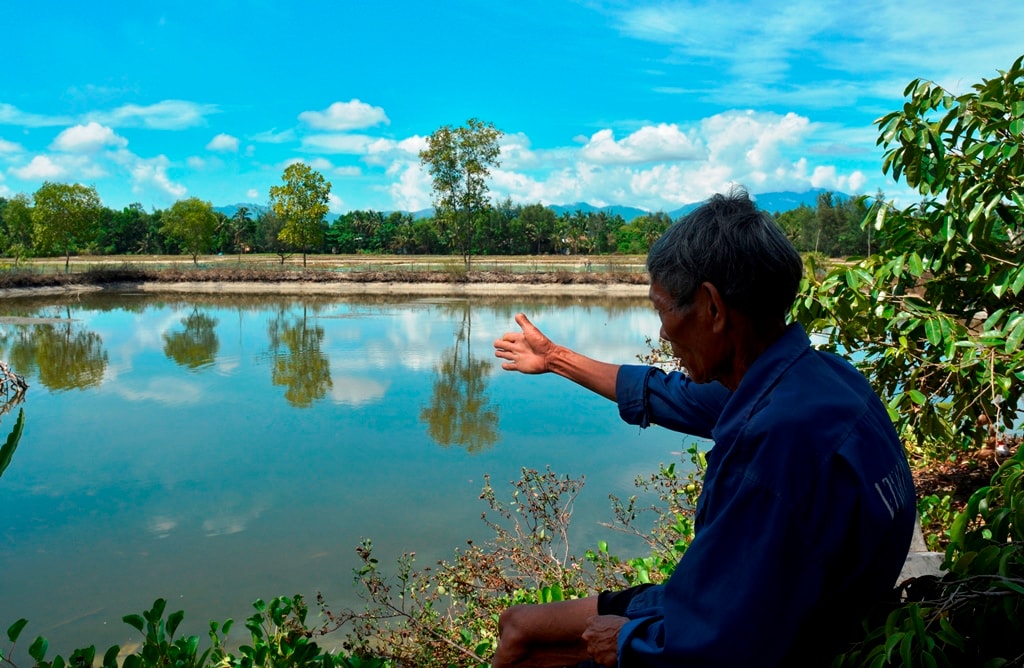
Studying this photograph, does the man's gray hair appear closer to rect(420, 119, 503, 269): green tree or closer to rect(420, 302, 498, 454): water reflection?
rect(420, 302, 498, 454): water reflection

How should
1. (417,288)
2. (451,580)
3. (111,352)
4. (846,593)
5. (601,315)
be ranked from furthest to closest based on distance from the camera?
(417,288) < (601,315) < (111,352) < (451,580) < (846,593)

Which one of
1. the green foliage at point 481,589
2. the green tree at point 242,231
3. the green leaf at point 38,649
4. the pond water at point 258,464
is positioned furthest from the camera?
the green tree at point 242,231

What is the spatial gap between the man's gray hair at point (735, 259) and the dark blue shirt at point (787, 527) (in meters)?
0.09

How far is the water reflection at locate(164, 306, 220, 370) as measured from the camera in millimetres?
14211

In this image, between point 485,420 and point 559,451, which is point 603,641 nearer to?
point 559,451

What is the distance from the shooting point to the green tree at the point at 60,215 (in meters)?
34.3

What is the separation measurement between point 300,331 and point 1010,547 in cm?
1854

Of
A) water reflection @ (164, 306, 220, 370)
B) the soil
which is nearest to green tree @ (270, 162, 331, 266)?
water reflection @ (164, 306, 220, 370)

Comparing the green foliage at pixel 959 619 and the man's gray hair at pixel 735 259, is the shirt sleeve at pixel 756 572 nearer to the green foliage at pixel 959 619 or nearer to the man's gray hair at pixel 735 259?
Result: the green foliage at pixel 959 619

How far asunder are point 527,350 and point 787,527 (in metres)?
1.19

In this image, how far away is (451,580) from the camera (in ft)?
10.6

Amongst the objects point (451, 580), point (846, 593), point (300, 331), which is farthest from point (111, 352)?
point (846, 593)

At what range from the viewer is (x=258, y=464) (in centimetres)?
739

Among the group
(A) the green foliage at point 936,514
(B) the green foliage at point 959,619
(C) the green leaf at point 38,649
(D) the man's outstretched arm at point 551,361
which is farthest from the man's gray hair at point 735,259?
(A) the green foliage at point 936,514
